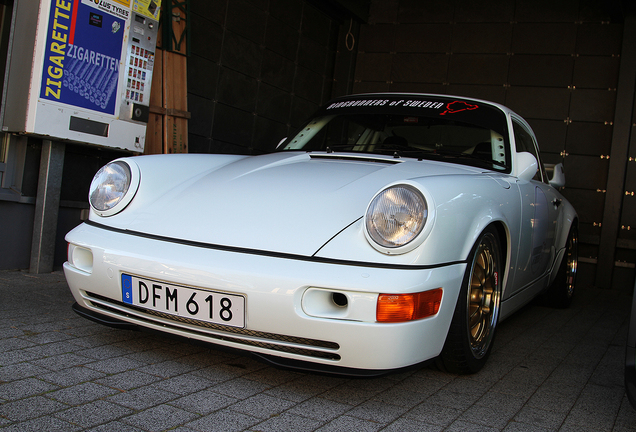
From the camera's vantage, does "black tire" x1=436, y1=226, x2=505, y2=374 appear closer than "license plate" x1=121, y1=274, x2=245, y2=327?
No

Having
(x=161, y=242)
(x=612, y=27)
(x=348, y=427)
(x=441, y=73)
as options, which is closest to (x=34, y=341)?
(x=161, y=242)

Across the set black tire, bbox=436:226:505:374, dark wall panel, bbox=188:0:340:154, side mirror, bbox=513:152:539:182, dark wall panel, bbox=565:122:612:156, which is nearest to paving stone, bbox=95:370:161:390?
black tire, bbox=436:226:505:374

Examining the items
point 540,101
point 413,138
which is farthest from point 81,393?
point 540,101

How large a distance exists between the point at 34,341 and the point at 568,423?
6.31 feet

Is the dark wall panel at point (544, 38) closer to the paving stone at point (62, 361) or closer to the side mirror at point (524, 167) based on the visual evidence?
the side mirror at point (524, 167)

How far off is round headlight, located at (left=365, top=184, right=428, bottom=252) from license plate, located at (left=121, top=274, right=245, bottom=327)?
0.47 metres

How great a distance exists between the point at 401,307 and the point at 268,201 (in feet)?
2.18

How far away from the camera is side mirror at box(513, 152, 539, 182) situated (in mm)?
2816

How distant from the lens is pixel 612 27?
19.4 feet

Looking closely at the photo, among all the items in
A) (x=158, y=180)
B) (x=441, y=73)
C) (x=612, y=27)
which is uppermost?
(x=612, y=27)

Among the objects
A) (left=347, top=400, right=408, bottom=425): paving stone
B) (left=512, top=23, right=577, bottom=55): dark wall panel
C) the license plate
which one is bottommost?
(left=347, top=400, right=408, bottom=425): paving stone

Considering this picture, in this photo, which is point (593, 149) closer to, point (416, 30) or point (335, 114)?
point (416, 30)

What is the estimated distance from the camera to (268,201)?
2041 millimetres

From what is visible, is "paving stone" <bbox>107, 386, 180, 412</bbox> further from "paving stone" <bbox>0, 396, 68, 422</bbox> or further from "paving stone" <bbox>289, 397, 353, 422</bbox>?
"paving stone" <bbox>289, 397, 353, 422</bbox>
